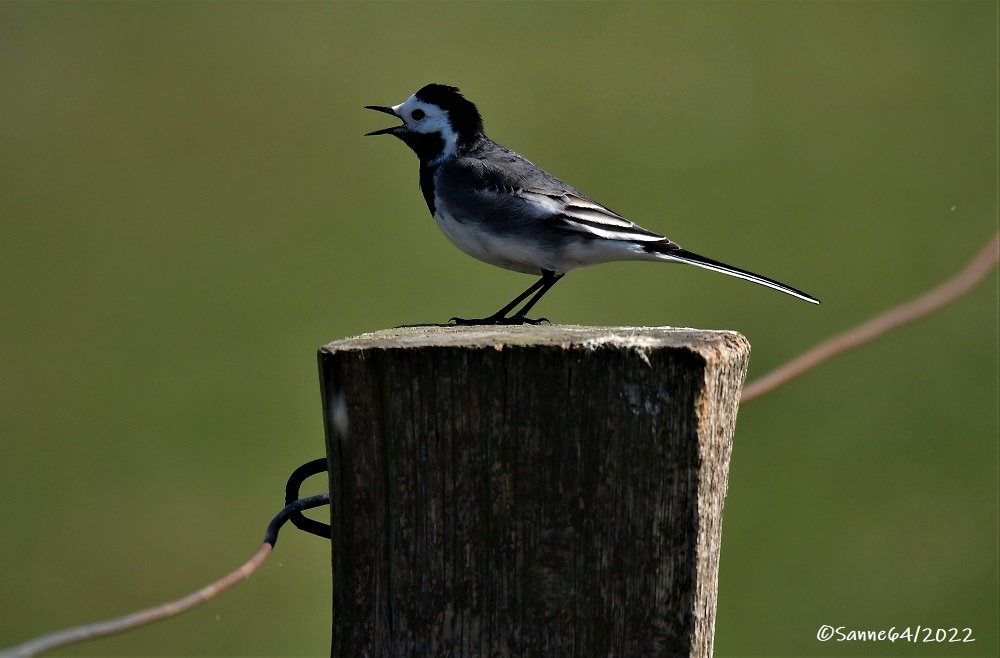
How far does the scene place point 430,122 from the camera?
5.75 metres

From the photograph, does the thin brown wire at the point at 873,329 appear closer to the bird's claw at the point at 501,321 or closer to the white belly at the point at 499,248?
the bird's claw at the point at 501,321

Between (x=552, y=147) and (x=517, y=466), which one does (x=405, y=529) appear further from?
(x=552, y=147)

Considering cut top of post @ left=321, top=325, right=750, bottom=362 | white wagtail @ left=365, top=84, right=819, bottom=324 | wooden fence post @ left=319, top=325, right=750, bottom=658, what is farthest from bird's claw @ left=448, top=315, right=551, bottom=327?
wooden fence post @ left=319, top=325, right=750, bottom=658

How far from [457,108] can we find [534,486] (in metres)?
3.45

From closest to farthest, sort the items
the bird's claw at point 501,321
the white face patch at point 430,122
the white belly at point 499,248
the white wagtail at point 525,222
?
the bird's claw at point 501,321 < the white wagtail at point 525,222 < the white belly at point 499,248 < the white face patch at point 430,122

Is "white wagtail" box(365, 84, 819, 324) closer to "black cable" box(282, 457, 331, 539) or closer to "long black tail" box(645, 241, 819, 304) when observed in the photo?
"long black tail" box(645, 241, 819, 304)

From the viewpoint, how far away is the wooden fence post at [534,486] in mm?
2539

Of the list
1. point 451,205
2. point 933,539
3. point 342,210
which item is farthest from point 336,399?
point 342,210

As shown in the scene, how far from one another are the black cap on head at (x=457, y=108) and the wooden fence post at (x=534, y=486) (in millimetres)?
3195

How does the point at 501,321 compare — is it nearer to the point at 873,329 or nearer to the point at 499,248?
the point at 499,248

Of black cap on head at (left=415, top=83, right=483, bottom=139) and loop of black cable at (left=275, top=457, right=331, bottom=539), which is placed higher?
black cap on head at (left=415, top=83, right=483, bottom=139)

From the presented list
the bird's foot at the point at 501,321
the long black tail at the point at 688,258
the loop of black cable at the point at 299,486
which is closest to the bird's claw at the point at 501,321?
the bird's foot at the point at 501,321

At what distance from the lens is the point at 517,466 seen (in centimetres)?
255

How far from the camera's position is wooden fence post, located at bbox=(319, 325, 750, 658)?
254 cm
